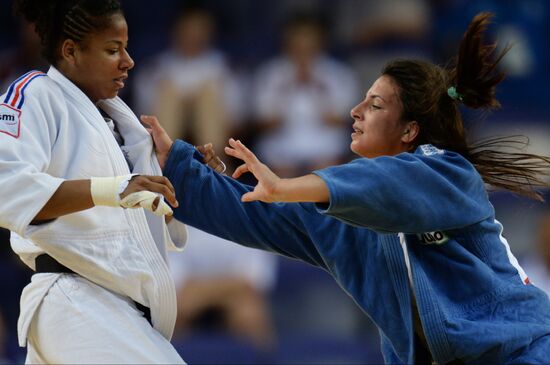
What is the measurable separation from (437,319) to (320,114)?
16.1 feet

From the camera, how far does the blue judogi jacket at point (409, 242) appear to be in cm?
388

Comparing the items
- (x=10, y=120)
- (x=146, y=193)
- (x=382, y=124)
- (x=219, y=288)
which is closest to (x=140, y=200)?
(x=146, y=193)

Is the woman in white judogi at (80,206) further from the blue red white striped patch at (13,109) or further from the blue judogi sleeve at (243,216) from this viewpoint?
the blue judogi sleeve at (243,216)

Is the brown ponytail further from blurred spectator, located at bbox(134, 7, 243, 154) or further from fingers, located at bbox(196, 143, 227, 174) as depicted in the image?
blurred spectator, located at bbox(134, 7, 243, 154)

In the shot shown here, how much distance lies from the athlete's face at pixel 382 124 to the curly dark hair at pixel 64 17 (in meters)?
1.28

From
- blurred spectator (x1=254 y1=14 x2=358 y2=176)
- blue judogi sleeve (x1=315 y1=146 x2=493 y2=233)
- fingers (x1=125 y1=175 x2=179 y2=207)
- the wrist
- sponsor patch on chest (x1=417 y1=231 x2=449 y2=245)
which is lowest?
blurred spectator (x1=254 y1=14 x2=358 y2=176)

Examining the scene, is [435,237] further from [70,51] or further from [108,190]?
[70,51]

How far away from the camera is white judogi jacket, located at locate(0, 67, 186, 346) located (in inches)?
136

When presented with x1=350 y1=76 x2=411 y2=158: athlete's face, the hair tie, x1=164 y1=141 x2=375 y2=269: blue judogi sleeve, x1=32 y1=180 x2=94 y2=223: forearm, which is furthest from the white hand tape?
the hair tie

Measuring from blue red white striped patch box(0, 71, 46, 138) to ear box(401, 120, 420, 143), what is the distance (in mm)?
1688

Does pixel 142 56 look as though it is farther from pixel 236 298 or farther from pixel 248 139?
pixel 236 298

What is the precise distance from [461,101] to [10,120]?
202 cm

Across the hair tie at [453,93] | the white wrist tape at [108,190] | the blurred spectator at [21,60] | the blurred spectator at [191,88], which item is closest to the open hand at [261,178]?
the white wrist tape at [108,190]

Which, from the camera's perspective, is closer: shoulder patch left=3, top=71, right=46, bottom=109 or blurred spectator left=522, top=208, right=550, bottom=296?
shoulder patch left=3, top=71, right=46, bottom=109
